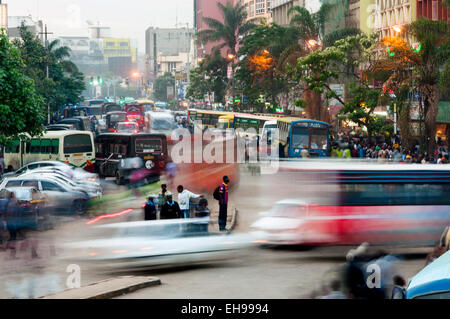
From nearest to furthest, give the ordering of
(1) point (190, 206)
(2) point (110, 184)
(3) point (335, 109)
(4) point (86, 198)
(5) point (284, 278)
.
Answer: (5) point (284, 278) < (1) point (190, 206) < (4) point (86, 198) < (2) point (110, 184) < (3) point (335, 109)

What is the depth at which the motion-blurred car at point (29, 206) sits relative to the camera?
21.7 metres

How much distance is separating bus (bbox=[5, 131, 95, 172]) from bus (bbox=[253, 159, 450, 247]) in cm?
2251

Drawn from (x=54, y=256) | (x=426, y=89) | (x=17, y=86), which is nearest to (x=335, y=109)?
(x=426, y=89)

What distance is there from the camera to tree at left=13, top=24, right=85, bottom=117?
63375 millimetres

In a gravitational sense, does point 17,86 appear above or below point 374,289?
above

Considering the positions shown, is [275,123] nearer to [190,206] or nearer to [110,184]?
[110,184]

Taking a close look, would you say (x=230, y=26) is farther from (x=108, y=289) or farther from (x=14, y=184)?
(x=108, y=289)

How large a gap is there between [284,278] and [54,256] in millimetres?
6103

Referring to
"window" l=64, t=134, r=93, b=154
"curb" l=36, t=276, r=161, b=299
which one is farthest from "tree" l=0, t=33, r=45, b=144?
"curb" l=36, t=276, r=161, b=299

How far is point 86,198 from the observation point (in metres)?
26.4

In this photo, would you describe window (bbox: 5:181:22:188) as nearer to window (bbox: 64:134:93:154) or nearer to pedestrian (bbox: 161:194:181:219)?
pedestrian (bbox: 161:194:181:219)

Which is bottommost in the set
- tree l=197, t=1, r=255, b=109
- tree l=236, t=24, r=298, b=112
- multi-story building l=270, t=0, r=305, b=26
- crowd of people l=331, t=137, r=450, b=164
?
crowd of people l=331, t=137, r=450, b=164

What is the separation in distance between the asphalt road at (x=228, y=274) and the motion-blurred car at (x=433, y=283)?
7.22 meters

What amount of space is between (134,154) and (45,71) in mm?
43793
